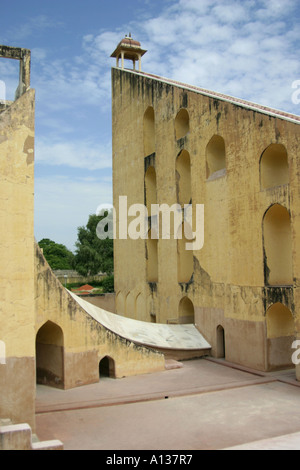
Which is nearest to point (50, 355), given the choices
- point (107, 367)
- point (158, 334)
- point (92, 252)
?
point (107, 367)

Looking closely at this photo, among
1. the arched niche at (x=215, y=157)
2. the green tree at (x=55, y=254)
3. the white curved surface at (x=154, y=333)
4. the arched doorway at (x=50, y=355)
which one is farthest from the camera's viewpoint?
the green tree at (x=55, y=254)

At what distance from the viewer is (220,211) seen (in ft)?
39.8

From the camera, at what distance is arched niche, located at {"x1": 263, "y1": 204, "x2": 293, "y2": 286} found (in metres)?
10.6

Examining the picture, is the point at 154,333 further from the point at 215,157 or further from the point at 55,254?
the point at 55,254

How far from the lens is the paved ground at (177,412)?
6445 mm

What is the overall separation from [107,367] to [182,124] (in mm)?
8214

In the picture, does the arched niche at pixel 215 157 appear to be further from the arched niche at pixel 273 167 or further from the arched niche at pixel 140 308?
the arched niche at pixel 140 308

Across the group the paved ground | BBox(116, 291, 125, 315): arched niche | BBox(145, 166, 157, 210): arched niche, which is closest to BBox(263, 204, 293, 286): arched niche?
the paved ground

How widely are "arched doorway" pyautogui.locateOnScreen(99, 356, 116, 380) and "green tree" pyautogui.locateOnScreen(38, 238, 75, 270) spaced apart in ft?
108

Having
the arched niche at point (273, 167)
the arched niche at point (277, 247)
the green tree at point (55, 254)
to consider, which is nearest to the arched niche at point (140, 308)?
the arched niche at point (277, 247)

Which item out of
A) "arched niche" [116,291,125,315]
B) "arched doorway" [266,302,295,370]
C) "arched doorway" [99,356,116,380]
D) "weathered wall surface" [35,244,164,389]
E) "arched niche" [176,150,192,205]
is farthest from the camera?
"arched niche" [116,291,125,315]

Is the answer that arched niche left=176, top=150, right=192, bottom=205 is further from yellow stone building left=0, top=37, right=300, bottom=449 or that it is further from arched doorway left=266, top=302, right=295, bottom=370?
arched doorway left=266, top=302, right=295, bottom=370

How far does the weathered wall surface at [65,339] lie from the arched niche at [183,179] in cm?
576

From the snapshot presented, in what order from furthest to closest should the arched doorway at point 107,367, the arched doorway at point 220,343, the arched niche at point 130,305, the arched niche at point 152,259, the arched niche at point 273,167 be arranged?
the arched niche at point 130,305 < the arched niche at point 152,259 < the arched doorway at point 220,343 < the arched niche at point 273,167 < the arched doorway at point 107,367
